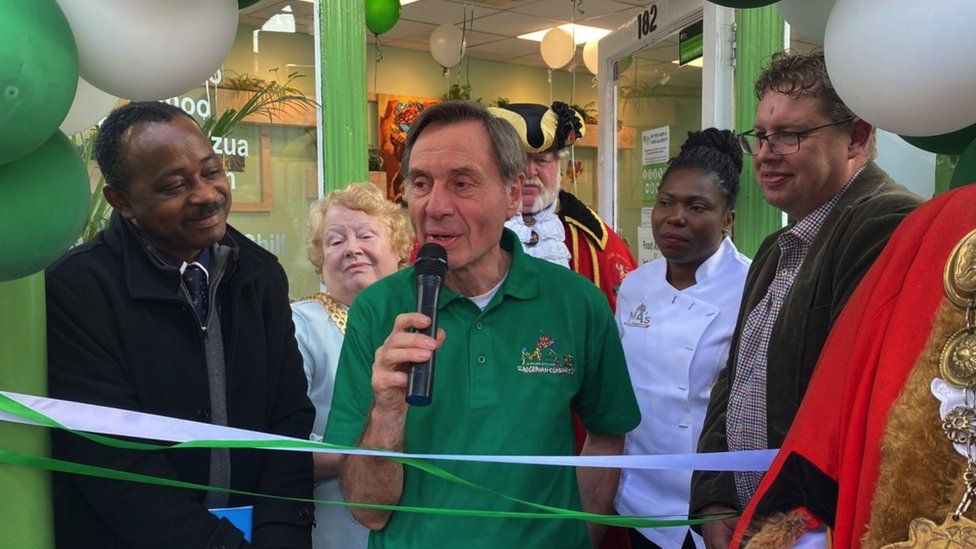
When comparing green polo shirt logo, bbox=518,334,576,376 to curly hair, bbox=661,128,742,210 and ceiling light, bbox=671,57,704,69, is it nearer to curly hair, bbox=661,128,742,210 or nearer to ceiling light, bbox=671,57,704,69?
curly hair, bbox=661,128,742,210

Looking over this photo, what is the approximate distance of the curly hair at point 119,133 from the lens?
1920mm

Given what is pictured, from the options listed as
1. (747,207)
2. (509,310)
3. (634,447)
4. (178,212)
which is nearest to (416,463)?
(509,310)

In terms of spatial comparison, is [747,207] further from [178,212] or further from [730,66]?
[178,212]

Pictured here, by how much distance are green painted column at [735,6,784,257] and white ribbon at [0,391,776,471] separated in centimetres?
265

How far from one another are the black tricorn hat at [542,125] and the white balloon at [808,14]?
138cm

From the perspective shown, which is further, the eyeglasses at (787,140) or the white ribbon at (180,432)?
the eyeglasses at (787,140)

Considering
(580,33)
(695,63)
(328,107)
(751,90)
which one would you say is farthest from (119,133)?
(580,33)

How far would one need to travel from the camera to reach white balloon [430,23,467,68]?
789cm

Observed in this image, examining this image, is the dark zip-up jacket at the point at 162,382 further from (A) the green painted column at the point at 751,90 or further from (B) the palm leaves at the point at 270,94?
(A) the green painted column at the point at 751,90

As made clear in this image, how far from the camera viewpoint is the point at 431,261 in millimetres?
1685

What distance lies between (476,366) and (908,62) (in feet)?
3.23

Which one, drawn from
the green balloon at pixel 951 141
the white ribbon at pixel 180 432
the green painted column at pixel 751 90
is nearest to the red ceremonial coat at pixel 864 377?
the white ribbon at pixel 180 432

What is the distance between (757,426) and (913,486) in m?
0.95

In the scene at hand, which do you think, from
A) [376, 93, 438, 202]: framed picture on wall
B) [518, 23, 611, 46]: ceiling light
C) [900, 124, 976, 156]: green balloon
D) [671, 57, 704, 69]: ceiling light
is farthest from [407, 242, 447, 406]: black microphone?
[518, 23, 611, 46]: ceiling light
